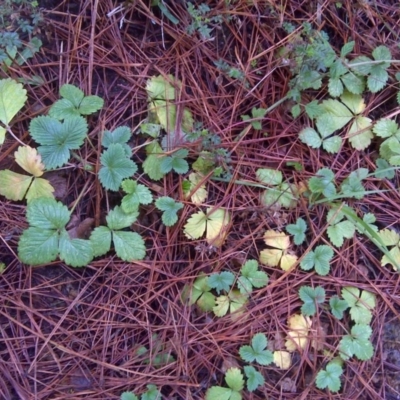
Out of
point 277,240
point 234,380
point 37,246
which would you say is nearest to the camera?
point 37,246

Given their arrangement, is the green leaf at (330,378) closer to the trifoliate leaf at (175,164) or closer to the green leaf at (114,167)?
the trifoliate leaf at (175,164)

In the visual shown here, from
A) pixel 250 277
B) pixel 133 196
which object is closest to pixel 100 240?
pixel 133 196

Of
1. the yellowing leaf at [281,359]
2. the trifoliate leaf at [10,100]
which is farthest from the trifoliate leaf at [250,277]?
the trifoliate leaf at [10,100]

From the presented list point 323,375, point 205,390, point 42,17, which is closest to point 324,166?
point 323,375

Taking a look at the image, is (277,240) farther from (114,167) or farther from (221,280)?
(114,167)

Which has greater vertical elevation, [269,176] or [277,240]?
[269,176]

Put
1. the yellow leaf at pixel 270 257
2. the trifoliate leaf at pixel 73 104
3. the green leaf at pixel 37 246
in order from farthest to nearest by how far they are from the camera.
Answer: the yellow leaf at pixel 270 257, the trifoliate leaf at pixel 73 104, the green leaf at pixel 37 246

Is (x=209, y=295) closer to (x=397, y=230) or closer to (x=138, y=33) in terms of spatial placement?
(x=397, y=230)
